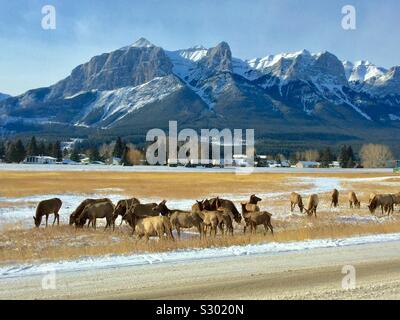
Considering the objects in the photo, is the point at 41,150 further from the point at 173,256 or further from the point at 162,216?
the point at 173,256

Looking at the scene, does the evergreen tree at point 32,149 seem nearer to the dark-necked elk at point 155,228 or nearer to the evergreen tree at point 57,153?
the evergreen tree at point 57,153

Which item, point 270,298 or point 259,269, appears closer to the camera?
point 270,298

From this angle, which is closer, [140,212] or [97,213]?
[140,212]

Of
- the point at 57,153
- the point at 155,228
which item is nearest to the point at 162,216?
the point at 155,228

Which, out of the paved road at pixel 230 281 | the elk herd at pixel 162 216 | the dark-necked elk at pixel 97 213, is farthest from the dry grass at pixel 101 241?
the paved road at pixel 230 281

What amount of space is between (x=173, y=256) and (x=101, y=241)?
5.41 meters

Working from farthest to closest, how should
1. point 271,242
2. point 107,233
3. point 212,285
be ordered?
point 107,233 < point 271,242 < point 212,285

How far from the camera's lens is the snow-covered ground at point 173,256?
15312 millimetres

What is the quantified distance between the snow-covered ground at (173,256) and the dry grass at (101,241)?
0.77 metres

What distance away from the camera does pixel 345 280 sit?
535 inches

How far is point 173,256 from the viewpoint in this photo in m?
17.4
